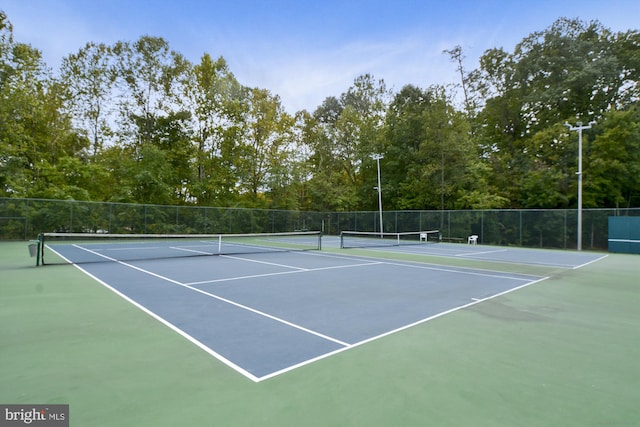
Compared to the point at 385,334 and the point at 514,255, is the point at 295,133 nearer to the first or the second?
the point at 514,255

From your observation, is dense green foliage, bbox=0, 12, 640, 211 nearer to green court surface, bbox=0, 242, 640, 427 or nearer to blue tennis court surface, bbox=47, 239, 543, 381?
blue tennis court surface, bbox=47, 239, 543, 381

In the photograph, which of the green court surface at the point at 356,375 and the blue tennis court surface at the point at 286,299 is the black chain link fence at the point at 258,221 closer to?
the blue tennis court surface at the point at 286,299

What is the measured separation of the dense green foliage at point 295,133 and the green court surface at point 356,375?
70.5 feet

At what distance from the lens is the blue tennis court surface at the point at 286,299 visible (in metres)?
3.72

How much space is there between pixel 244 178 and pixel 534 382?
96.4 ft

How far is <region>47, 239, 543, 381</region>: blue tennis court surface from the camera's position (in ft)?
12.2

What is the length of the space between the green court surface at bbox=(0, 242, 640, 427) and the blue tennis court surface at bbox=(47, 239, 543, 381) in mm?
302

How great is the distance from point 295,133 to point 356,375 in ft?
110

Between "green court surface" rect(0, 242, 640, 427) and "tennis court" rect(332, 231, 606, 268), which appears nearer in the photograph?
"green court surface" rect(0, 242, 640, 427)

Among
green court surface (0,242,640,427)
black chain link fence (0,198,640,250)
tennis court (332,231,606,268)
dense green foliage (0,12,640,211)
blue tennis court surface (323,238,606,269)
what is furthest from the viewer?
dense green foliage (0,12,640,211)

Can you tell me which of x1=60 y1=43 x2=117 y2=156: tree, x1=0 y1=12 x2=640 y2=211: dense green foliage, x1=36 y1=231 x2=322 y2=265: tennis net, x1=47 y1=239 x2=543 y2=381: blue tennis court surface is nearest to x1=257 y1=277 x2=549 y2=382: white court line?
x1=47 y1=239 x2=543 y2=381: blue tennis court surface

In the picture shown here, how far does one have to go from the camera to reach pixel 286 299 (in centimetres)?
586

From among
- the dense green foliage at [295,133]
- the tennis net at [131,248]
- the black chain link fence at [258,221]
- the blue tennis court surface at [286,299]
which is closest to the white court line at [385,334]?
→ the blue tennis court surface at [286,299]

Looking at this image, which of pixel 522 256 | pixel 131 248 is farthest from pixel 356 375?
pixel 131 248
